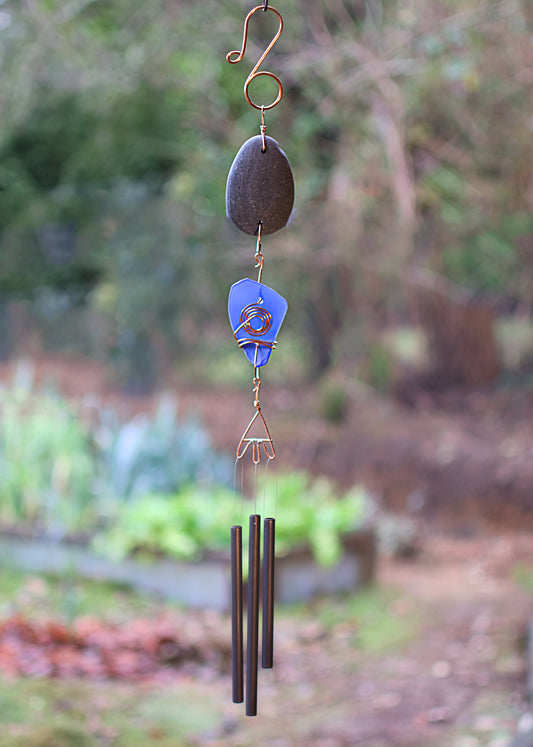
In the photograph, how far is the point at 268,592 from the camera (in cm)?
155

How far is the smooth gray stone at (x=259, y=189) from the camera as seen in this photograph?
60.5 inches

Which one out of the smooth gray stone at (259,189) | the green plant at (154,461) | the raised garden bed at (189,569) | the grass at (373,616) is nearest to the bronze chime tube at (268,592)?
the smooth gray stone at (259,189)

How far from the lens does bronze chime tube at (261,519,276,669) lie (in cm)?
152

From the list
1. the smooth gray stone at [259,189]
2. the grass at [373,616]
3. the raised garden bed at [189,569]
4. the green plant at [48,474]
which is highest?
the green plant at [48,474]

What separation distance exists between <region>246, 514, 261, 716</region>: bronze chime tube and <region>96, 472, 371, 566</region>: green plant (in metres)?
3.14

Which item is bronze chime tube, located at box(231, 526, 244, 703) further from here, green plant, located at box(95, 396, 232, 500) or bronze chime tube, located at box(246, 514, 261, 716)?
green plant, located at box(95, 396, 232, 500)

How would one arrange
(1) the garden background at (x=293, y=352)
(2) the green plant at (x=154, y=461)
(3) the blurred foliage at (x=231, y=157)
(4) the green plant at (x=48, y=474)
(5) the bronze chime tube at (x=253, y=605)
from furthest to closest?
(2) the green plant at (x=154, y=461), (4) the green plant at (x=48, y=474), (3) the blurred foliage at (x=231, y=157), (1) the garden background at (x=293, y=352), (5) the bronze chime tube at (x=253, y=605)

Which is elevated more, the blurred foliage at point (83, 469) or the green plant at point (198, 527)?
the blurred foliage at point (83, 469)

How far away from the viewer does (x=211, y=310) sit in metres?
9.79

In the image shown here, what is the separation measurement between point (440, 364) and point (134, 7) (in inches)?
199

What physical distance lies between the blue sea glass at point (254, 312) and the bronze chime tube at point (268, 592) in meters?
0.30

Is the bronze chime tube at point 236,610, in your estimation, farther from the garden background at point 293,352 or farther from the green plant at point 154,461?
the green plant at point 154,461

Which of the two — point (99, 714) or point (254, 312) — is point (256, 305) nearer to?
point (254, 312)

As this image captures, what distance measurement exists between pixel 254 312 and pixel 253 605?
51 cm
